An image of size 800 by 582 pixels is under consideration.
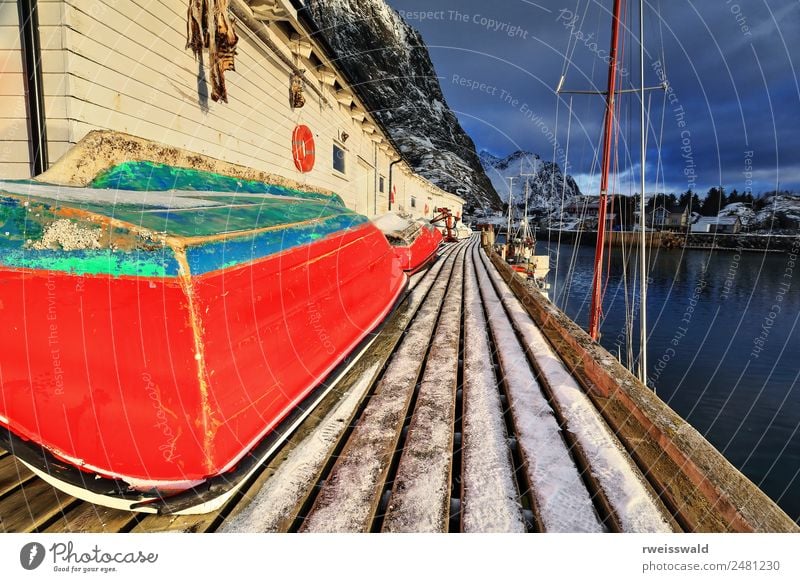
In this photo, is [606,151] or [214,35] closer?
[214,35]

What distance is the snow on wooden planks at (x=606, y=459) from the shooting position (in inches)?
60.7

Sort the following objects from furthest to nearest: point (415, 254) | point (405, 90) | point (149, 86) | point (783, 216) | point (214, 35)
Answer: point (783, 216), point (405, 90), point (415, 254), point (214, 35), point (149, 86)

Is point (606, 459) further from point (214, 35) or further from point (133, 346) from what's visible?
point (214, 35)

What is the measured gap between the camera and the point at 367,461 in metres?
1.95

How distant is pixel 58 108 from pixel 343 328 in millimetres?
3158

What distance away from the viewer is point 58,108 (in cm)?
316

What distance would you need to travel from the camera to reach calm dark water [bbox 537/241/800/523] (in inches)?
432

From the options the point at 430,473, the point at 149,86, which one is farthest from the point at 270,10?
the point at 430,473

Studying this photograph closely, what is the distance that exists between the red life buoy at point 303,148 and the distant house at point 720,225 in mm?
102488

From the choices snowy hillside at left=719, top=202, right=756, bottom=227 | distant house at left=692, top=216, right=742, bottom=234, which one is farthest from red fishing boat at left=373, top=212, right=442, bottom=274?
snowy hillside at left=719, top=202, right=756, bottom=227

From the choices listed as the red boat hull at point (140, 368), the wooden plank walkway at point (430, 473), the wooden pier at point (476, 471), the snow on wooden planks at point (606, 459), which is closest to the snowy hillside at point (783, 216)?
the snow on wooden planks at point (606, 459)

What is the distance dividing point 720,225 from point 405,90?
92.7m

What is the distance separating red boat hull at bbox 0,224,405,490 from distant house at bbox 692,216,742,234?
4197 inches

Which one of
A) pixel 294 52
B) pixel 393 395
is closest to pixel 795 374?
pixel 393 395
